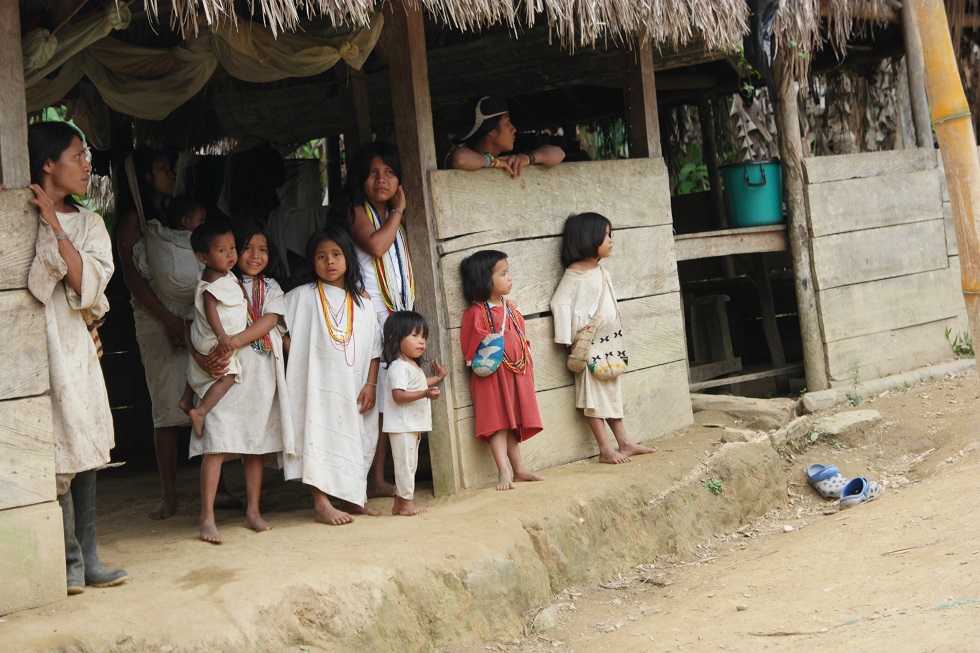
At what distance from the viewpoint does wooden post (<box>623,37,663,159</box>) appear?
6129 mm

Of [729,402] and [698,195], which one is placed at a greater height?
[698,195]

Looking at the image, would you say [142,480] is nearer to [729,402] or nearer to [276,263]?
[276,263]

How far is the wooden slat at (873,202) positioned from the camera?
7168mm

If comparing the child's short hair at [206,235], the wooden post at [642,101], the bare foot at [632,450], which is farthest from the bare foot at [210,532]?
the wooden post at [642,101]

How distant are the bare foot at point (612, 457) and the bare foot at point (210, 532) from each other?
2.10 meters

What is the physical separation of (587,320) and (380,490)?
140cm

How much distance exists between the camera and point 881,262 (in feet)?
24.5

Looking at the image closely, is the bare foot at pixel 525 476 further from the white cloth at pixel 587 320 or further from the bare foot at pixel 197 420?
the bare foot at pixel 197 420

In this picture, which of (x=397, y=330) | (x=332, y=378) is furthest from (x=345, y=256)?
(x=332, y=378)

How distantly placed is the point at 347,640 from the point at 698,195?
694 centimetres

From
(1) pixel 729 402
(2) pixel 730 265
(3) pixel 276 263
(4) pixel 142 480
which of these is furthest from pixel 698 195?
(4) pixel 142 480

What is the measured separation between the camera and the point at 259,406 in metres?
4.58

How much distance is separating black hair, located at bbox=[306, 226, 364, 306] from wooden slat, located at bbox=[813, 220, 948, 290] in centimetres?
363

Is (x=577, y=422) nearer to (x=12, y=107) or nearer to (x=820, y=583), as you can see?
(x=820, y=583)
